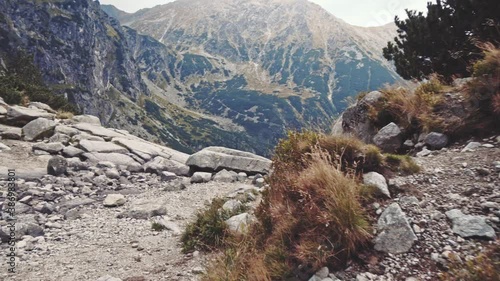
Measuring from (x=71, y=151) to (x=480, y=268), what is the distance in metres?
18.7

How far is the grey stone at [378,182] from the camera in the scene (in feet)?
19.5

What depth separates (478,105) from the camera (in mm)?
8391

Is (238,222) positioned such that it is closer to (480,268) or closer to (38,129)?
(480,268)

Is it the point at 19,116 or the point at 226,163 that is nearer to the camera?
the point at 226,163

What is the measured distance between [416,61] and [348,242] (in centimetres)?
1817

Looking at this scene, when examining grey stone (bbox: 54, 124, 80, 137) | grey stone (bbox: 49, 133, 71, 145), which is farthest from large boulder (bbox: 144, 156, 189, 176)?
grey stone (bbox: 54, 124, 80, 137)

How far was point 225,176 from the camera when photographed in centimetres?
1720

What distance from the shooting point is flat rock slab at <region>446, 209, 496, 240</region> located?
447cm

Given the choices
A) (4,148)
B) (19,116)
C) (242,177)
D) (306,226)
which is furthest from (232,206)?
(19,116)

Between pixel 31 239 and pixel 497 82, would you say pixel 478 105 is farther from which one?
pixel 31 239

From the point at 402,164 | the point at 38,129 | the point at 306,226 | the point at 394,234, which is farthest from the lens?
the point at 38,129

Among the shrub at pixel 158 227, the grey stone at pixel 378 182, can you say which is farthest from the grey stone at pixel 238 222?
the grey stone at pixel 378 182

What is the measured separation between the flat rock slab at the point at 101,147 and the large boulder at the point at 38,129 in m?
2.34

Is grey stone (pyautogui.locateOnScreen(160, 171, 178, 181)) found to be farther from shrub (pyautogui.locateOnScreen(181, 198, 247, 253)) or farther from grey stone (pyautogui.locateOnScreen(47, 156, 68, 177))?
shrub (pyautogui.locateOnScreen(181, 198, 247, 253))
